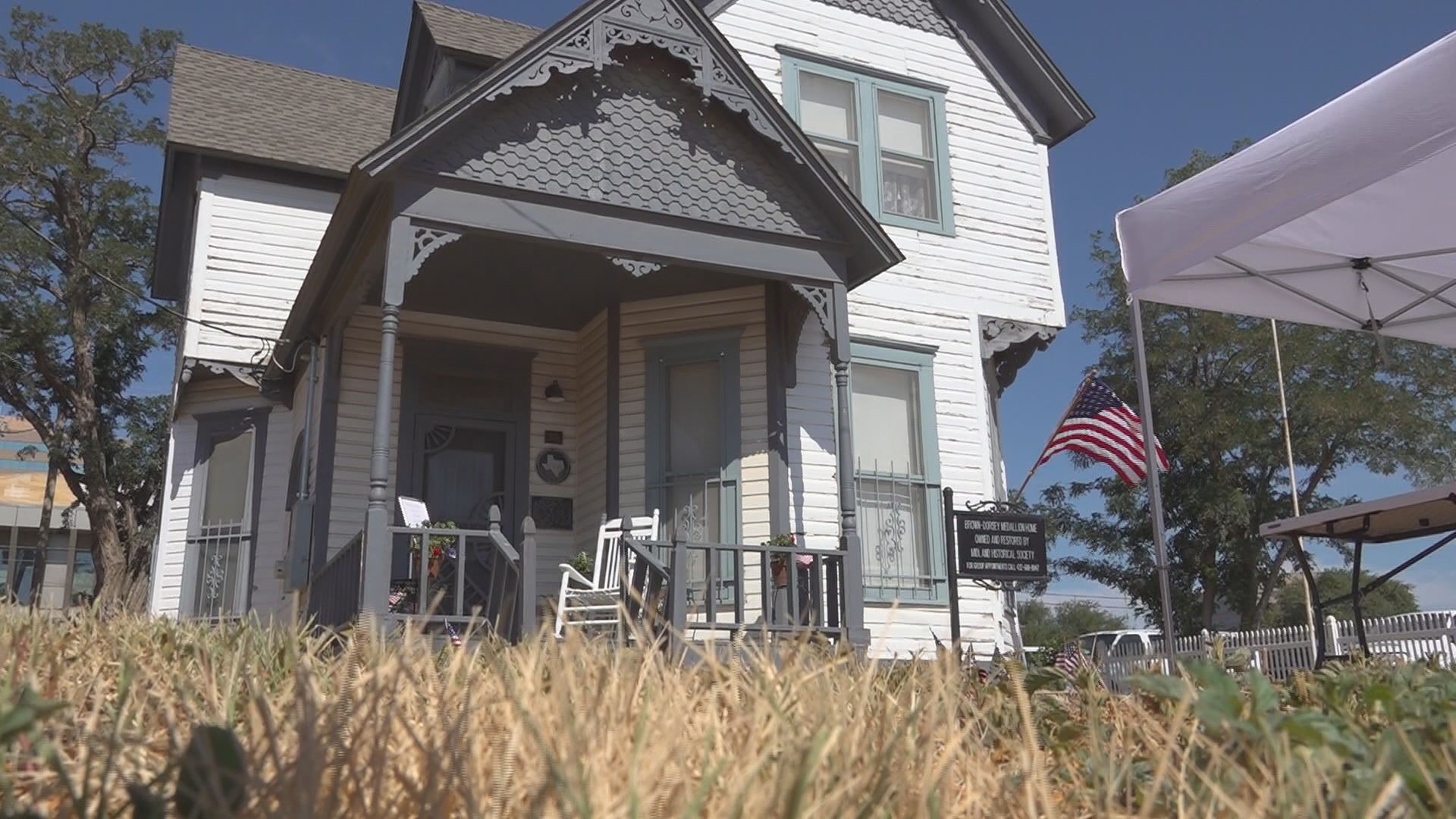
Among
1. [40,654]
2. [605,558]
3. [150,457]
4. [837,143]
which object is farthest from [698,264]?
[150,457]

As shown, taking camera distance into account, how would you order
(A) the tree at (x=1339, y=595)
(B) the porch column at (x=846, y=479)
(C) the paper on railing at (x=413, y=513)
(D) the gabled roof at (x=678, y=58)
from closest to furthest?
(D) the gabled roof at (x=678, y=58)
(B) the porch column at (x=846, y=479)
(C) the paper on railing at (x=413, y=513)
(A) the tree at (x=1339, y=595)

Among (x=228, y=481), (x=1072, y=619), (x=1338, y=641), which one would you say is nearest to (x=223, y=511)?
(x=228, y=481)

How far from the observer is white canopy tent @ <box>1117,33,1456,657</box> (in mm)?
5066

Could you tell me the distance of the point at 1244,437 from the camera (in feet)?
92.8

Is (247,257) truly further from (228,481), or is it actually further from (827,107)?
(827,107)

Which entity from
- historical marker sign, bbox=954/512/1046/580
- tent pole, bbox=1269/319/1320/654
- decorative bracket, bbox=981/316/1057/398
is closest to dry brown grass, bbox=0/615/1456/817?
historical marker sign, bbox=954/512/1046/580

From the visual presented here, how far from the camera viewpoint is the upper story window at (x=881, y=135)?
38.8ft

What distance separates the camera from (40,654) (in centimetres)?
272

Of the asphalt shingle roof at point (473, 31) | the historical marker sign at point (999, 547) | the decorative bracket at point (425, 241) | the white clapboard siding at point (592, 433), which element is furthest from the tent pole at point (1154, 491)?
the asphalt shingle roof at point (473, 31)

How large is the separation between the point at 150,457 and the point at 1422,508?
84.2 ft

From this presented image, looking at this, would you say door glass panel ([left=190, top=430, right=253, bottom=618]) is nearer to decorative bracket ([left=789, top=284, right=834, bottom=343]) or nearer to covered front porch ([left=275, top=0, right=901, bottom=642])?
covered front porch ([left=275, top=0, right=901, bottom=642])

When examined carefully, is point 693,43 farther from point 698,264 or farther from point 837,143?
point 837,143

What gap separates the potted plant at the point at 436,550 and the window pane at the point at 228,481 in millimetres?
2922

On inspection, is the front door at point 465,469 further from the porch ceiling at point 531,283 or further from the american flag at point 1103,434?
the american flag at point 1103,434
